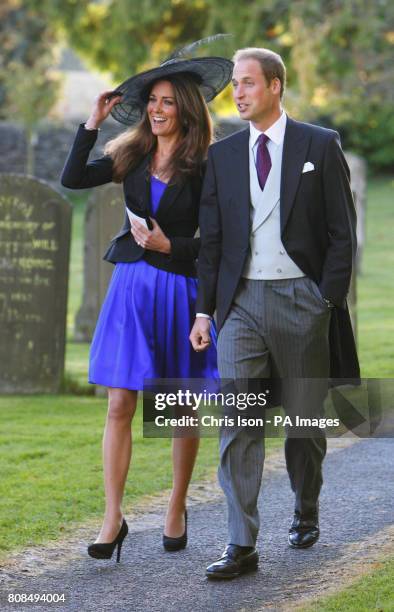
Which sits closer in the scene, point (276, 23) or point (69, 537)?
point (69, 537)

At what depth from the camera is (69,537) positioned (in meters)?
5.87

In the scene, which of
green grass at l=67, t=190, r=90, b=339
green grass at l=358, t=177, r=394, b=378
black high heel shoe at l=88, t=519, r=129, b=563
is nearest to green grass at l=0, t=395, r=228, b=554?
black high heel shoe at l=88, t=519, r=129, b=563

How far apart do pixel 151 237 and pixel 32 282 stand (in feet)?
16.2

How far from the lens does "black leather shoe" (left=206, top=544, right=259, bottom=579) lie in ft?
16.4

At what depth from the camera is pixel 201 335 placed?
5188 millimetres

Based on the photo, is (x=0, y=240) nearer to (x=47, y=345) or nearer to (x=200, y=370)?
(x=47, y=345)

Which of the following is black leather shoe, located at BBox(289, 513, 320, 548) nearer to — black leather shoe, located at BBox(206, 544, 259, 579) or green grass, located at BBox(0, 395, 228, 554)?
black leather shoe, located at BBox(206, 544, 259, 579)

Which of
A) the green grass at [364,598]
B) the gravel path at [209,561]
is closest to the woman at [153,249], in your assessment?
the gravel path at [209,561]

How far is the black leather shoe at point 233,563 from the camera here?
197 inches

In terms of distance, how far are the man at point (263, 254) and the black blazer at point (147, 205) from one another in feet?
0.84

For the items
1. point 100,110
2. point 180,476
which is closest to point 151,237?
point 100,110

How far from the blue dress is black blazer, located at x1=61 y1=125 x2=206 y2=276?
0.12ft

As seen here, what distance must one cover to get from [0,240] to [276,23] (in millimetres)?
14074

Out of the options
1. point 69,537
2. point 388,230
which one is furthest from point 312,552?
point 388,230
